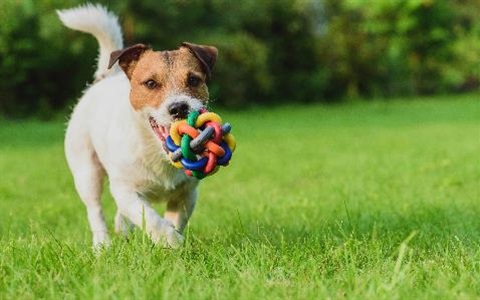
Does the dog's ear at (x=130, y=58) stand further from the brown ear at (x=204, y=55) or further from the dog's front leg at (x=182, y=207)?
the dog's front leg at (x=182, y=207)

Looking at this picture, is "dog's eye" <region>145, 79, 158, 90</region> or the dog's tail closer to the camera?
"dog's eye" <region>145, 79, 158, 90</region>

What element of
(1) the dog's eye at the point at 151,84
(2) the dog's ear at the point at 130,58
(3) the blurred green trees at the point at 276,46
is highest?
(2) the dog's ear at the point at 130,58

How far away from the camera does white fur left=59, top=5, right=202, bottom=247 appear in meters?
4.52

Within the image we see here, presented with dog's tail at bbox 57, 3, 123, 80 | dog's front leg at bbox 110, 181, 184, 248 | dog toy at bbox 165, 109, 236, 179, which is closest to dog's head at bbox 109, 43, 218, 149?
dog toy at bbox 165, 109, 236, 179

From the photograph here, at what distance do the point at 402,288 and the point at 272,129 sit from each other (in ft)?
56.5

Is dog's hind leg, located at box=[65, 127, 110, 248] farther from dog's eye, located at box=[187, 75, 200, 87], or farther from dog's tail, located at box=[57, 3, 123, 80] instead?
dog's eye, located at box=[187, 75, 200, 87]

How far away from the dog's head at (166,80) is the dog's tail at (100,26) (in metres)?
1.22

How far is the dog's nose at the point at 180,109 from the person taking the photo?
170 inches

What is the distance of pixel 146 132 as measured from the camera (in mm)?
4781

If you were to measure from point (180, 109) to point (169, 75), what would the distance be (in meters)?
0.40

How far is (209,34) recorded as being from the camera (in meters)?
28.4

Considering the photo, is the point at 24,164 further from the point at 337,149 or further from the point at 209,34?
the point at 209,34

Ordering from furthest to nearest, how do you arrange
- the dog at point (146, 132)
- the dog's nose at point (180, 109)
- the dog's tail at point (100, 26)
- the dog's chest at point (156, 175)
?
the dog's tail at point (100, 26)
the dog's chest at point (156, 175)
the dog at point (146, 132)
the dog's nose at point (180, 109)

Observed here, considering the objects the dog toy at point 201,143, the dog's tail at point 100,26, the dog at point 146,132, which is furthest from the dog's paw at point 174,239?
the dog's tail at point 100,26
